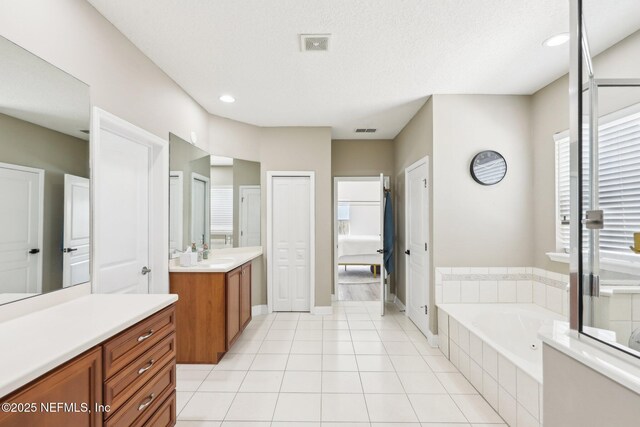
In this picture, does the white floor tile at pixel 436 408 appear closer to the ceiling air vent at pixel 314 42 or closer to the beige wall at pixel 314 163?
the beige wall at pixel 314 163

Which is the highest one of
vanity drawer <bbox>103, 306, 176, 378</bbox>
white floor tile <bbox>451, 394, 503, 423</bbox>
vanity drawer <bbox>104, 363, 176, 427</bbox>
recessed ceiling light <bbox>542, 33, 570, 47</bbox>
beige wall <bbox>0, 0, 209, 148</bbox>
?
recessed ceiling light <bbox>542, 33, 570, 47</bbox>

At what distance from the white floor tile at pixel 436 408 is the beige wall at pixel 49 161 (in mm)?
2324

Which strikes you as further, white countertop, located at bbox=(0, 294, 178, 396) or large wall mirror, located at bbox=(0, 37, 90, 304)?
large wall mirror, located at bbox=(0, 37, 90, 304)

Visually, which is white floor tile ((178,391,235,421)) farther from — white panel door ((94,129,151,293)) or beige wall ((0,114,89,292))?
beige wall ((0,114,89,292))

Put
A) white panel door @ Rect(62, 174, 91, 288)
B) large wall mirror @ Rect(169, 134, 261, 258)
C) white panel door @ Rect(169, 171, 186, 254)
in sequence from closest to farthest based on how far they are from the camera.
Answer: white panel door @ Rect(62, 174, 91, 288), white panel door @ Rect(169, 171, 186, 254), large wall mirror @ Rect(169, 134, 261, 258)

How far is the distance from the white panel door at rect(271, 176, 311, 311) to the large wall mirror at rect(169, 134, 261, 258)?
0.30 meters

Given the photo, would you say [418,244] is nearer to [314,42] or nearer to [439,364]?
[439,364]

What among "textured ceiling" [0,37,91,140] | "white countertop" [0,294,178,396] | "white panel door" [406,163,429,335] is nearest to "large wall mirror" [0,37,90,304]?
"textured ceiling" [0,37,91,140]

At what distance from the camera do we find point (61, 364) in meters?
0.99

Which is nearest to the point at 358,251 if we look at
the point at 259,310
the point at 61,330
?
the point at 259,310

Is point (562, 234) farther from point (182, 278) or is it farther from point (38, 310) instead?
point (38, 310)

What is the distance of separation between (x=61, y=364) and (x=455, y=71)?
10.3 feet

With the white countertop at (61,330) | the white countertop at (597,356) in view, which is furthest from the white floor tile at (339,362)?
the white countertop at (597,356)

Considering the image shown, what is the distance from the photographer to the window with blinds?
104 centimetres
